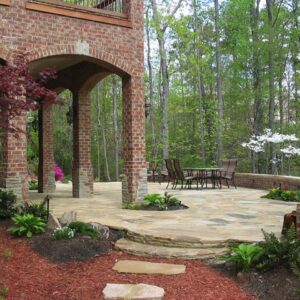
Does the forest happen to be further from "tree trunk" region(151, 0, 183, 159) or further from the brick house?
the brick house

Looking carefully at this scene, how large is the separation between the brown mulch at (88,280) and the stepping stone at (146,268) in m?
0.09

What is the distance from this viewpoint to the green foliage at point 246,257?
4812mm

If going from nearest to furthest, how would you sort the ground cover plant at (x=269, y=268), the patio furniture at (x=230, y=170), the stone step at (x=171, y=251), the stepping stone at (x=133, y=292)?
the stepping stone at (x=133, y=292) → the ground cover plant at (x=269, y=268) → the stone step at (x=171, y=251) → the patio furniture at (x=230, y=170)

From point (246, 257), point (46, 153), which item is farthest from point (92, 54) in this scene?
point (246, 257)

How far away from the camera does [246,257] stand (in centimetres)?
485

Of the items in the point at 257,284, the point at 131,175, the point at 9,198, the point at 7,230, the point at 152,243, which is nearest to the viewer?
the point at 257,284

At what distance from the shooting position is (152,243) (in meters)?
5.98

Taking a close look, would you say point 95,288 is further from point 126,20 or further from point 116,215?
point 126,20

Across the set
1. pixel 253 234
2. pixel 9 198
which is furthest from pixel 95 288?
pixel 9 198

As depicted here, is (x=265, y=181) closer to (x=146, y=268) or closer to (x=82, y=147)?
(x=82, y=147)

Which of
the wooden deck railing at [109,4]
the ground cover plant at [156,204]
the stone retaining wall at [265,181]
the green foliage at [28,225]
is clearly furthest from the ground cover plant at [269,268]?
the stone retaining wall at [265,181]

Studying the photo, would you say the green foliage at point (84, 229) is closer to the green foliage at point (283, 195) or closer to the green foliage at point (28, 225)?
the green foliage at point (28, 225)

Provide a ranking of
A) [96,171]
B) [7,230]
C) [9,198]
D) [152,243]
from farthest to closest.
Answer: [96,171], [9,198], [7,230], [152,243]

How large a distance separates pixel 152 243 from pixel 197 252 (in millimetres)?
738
